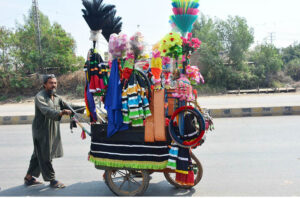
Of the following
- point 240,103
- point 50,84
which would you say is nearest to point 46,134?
point 50,84

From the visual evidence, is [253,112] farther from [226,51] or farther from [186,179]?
[226,51]

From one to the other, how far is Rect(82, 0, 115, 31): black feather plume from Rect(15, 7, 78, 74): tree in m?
18.9

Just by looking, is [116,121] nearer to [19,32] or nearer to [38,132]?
[38,132]

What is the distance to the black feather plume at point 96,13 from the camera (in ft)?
11.3

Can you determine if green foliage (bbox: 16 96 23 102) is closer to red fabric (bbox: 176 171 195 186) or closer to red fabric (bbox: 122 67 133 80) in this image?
red fabric (bbox: 122 67 133 80)

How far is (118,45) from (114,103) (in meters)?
0.73

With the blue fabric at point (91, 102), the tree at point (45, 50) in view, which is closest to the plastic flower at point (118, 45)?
the blue fabric at point (91, 102)

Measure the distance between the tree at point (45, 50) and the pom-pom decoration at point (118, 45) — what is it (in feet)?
62.5

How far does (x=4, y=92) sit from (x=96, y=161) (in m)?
20.1

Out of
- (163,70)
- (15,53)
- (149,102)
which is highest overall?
(15,53)

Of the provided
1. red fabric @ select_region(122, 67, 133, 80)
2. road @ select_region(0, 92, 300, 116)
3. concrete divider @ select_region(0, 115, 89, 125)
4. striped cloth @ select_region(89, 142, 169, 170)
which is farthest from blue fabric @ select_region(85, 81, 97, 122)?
road @ select_region(0, 92, 300, 116)

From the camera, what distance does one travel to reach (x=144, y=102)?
3412 mm

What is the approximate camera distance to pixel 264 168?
448 centimetres

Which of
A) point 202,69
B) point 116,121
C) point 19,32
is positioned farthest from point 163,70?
point 19,32
